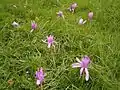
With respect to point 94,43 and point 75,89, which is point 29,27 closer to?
point 94,43

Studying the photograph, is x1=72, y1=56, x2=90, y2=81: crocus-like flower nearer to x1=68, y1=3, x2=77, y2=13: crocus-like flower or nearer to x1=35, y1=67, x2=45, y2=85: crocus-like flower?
x1=35, y1=67, x2=45, y2=85: crocus-like flower

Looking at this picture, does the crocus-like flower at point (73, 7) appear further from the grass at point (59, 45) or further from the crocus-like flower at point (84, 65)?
the crocus-like flower at point (84, 65)

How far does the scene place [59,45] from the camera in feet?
13.3

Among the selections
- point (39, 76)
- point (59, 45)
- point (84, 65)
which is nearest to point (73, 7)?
point (59, 45)

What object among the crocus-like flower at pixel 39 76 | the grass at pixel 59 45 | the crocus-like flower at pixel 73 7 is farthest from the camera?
the crocus-like flower at pixel 73 7

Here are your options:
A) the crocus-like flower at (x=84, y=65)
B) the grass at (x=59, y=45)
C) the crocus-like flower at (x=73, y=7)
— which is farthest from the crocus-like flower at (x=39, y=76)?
the crocus-like flower at (x=73, y=7)

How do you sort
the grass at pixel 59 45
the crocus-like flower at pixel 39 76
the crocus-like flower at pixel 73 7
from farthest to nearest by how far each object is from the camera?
the crocus-like flower at pixel 73 7
the grass at pixel 59 45
the crocus-like flower at pixel 39 76

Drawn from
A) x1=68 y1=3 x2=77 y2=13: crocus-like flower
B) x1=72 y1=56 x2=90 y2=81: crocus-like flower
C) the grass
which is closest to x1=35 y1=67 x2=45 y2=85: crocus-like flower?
the grass

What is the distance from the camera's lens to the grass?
11.2 ft

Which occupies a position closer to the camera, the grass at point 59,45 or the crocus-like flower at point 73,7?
the grass at point 59,45

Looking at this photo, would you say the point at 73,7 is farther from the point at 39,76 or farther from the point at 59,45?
the point at 39,76

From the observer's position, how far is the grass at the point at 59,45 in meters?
3.41

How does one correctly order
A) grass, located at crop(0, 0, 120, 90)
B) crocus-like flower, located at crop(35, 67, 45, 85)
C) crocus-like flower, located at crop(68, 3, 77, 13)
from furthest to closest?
crocus-like flower, located at crop(68, 3, 77, 13) → grass, located at crop(0, 0, 120, 90) → crocus-like flower, located at crop(35, 67, 45, 85)

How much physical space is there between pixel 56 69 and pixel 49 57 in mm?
263
